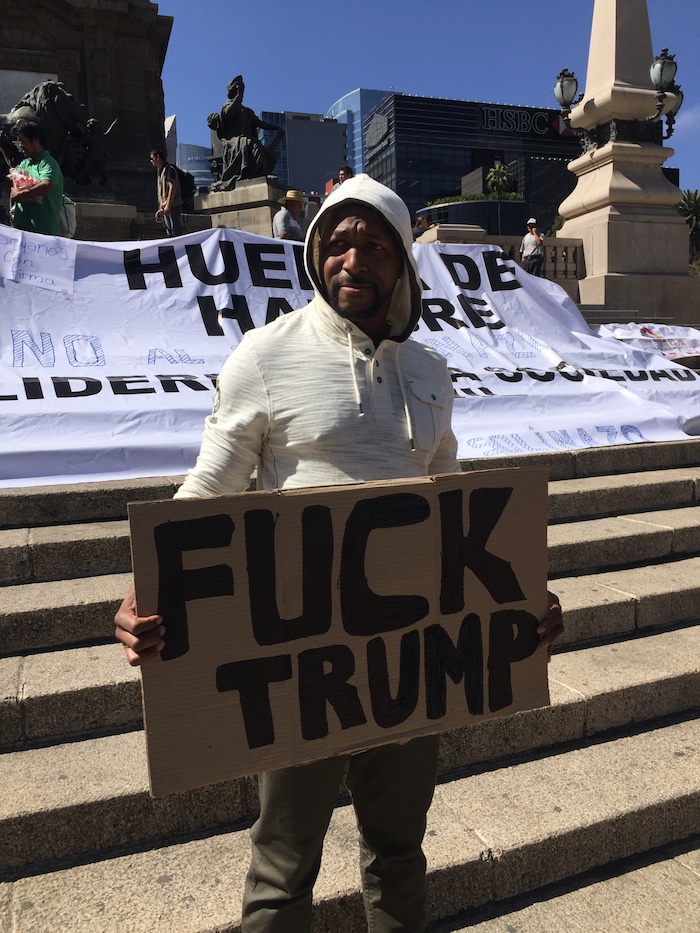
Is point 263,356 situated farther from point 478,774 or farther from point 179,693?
point 478,774

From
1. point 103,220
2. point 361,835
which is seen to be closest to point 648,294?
point 103,220

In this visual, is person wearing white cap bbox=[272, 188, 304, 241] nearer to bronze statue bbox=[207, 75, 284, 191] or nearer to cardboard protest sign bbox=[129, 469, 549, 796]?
cardboard protest sign bbox=[129, 469, 549, 796]

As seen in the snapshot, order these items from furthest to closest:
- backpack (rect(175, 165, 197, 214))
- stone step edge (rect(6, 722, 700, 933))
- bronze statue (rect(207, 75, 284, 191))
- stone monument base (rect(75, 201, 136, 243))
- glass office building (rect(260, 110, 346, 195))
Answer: glass office building (rect(260, 110, 346, 195)), bronze statue (rect(207, 75, 284, 191)), stone monument base (rect(75, 201, 136, 243)), backpack (rect(175, 165, 197, 214)), stone step edge (rect(6, 722, 700, 933))

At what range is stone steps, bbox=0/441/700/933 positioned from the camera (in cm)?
207

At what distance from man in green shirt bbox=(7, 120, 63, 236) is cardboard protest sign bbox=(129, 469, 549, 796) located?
18.8 ft

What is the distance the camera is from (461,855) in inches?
86.6

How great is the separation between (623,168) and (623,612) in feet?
38.8

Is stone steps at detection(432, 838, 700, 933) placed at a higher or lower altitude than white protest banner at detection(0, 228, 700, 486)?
lower

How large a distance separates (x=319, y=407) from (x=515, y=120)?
124160mm

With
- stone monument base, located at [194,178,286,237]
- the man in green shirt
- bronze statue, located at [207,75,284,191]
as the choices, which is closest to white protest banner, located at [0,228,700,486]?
the man in green shirt

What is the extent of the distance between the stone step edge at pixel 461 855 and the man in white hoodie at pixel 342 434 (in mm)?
525

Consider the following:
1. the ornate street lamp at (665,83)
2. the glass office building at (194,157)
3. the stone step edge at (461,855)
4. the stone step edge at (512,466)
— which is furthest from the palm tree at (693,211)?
the glass office building at (194,157)

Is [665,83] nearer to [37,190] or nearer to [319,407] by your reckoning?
[37,190]

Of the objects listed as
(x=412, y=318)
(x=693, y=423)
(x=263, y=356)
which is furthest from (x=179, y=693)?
(x=693, y=423)
